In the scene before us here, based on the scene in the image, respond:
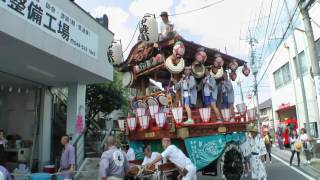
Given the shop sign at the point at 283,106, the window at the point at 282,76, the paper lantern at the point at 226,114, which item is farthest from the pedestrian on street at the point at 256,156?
the shop sign at the point at 283,106

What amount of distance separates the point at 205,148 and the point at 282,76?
78.2 ft

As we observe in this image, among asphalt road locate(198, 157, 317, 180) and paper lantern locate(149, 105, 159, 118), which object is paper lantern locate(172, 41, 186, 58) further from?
asphalt road locate(198, 157, 317, 180)

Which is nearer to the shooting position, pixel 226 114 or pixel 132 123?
pixel 132 123

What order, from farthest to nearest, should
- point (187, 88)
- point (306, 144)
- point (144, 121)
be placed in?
point (306, 144), point (187, 88), point (144, 121)

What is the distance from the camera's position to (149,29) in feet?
32.7

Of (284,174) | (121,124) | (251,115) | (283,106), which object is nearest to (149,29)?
(121,124)

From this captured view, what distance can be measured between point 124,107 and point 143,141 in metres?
12.9

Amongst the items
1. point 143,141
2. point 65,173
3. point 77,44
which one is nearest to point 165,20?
point 77,44

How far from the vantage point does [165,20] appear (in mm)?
10781

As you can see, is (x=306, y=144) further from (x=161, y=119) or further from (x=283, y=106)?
(x=283, y=106)

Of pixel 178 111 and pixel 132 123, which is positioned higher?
pixel 178 111

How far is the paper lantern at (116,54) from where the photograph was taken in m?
11.1

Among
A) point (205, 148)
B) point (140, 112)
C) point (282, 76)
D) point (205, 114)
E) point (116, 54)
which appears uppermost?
point (282, 76)

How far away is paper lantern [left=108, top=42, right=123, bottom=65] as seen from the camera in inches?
437
